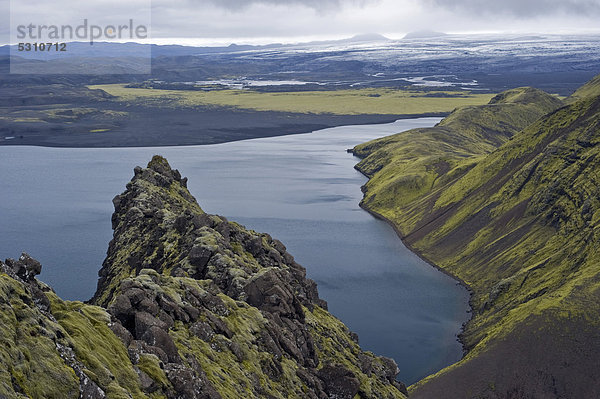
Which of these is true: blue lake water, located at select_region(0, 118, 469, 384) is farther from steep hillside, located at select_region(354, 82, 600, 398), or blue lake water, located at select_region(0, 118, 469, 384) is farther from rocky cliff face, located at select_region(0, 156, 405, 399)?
rocky cliff face, located at select_region(0, 156, 405, 399)

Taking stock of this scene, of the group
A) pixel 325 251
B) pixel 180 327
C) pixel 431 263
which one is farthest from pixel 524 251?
pixel 180 327

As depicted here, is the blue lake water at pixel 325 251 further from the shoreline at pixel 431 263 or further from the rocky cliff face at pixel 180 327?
the rocky cliff face at pixel 180 327

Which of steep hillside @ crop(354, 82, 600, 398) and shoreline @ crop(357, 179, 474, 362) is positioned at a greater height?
steep hillside @ crop(354, 82, 600, 398)

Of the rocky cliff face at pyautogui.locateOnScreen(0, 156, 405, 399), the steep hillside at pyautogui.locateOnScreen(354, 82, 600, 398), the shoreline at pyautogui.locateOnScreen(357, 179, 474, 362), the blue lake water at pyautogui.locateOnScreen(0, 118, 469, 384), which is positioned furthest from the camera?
the blue lake water at pyautogui.locateOnScreen(0, 118, 469, 384)

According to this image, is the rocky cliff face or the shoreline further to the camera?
the shoreline

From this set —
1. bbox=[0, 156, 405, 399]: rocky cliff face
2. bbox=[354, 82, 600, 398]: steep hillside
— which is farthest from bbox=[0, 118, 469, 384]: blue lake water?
bbox=[0, 156, 405, 399]: rocky cliff face
